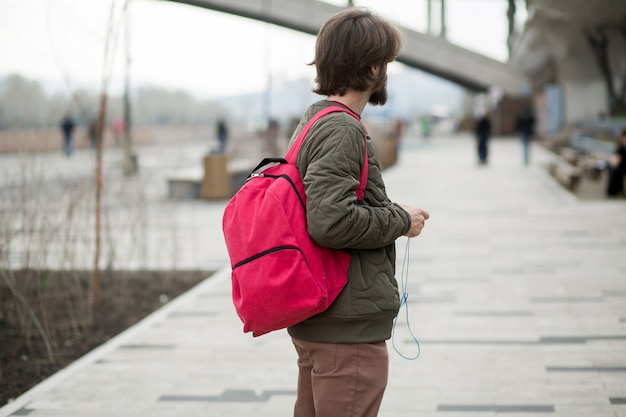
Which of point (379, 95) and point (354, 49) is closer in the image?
point (354, 49)

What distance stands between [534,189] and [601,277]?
9.63 metres

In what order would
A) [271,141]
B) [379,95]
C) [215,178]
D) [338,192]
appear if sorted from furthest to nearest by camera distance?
[271,141] < [215,178] < [379,95] < [338,192]

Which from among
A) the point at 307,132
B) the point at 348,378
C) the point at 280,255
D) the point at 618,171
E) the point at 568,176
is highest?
the point at 307,132

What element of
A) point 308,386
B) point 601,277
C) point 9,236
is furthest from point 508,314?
point 308,386

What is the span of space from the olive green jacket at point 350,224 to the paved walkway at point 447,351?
1.99m

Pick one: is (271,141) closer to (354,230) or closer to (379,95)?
(379,95)

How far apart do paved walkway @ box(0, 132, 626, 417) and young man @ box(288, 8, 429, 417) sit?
194 cm

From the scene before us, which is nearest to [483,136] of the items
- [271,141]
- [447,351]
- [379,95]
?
[271,141]

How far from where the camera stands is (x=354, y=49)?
265 cm

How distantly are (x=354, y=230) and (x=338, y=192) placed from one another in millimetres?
118

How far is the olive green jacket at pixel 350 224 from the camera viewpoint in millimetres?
2537

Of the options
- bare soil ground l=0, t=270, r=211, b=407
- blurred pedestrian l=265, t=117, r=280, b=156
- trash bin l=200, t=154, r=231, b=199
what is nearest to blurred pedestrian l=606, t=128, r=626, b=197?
trash bin l=200, t=154, r=231, b=199

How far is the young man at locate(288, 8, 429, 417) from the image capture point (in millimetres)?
2580

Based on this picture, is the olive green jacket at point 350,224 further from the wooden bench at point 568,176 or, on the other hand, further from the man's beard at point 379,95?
the wooden bench at point 568,176
